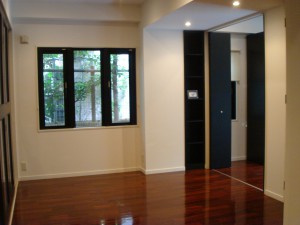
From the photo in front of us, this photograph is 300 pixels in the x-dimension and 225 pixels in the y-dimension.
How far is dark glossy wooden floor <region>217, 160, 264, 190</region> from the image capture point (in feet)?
17.0

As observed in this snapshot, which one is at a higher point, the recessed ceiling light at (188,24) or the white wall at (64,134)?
the recessed ceiling light at (188,24)

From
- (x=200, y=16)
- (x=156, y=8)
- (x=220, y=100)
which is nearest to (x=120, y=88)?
(x=156, y=8)

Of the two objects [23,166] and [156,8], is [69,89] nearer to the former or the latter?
[23,166]

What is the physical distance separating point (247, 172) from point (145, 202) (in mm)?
2324

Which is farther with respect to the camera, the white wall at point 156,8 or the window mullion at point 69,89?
the window mullion at point 69,89

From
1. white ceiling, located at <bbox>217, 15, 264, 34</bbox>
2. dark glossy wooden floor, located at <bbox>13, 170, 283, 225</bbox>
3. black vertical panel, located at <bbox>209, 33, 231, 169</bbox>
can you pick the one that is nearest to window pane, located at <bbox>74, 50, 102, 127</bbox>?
dark glossy wooden floor, located at <bbox>13, 170, 283, 225</bbox>

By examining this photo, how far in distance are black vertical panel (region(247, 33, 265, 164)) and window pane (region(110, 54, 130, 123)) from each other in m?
2.56

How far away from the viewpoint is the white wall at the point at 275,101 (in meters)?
4.15

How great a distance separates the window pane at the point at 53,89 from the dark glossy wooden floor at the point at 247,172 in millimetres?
3102

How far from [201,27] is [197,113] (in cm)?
157

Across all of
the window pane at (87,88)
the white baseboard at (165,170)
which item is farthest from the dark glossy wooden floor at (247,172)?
the window pane at (87,88)

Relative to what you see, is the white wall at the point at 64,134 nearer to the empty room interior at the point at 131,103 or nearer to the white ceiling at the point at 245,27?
the empty room interior at the point at 131,103

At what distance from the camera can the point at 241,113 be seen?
6738 mm

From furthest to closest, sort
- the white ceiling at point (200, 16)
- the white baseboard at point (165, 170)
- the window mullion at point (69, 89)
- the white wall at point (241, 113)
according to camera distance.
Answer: the white wall at point (241, 113), the white baseboard at point (165, 170), the window mullion at point (69, 89), the white ceiling at point (200, 16)
